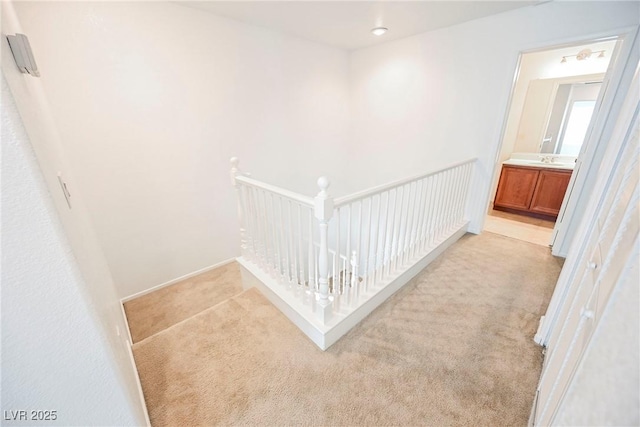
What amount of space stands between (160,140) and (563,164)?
512cm

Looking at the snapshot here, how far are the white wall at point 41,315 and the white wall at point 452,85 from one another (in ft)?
11.0

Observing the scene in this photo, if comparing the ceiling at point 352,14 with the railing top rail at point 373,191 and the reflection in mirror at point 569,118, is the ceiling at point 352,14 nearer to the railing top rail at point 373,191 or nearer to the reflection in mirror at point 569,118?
the railing top rail at point 373,191

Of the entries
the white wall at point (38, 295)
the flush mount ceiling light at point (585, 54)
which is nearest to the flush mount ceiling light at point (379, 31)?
the flush mount ceiling light at point (585, 54)

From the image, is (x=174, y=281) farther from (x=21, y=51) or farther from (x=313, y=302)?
(x=21, y=51)

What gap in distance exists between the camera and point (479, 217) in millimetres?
3014

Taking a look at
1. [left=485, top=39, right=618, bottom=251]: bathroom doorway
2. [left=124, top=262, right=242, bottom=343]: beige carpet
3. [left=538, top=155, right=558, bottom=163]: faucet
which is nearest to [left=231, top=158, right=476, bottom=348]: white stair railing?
[left=124, top=262, right=242, bottom=343]: beige carpet

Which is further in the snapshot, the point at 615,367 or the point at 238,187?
the point at 238,187

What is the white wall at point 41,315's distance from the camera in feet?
1.86

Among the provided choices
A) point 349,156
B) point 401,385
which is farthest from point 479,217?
point 401,385

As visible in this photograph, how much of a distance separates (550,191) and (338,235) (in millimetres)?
3668

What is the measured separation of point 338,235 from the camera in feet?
4.91

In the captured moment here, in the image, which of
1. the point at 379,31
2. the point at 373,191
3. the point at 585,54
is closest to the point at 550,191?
the point at 585,54

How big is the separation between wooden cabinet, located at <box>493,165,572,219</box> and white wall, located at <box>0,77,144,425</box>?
4729 mm

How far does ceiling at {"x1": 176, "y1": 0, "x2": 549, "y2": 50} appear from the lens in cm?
213
